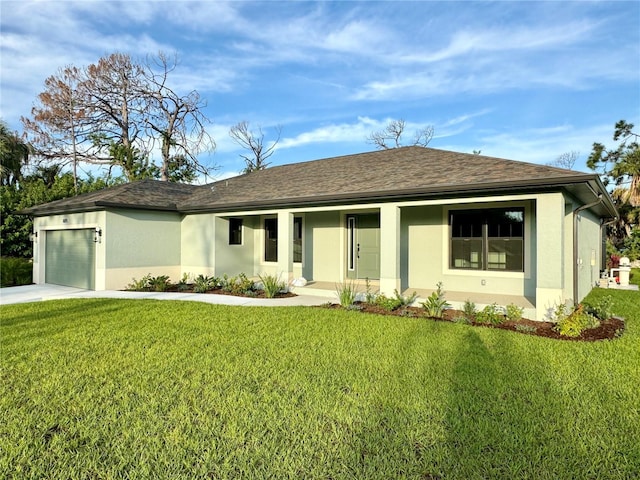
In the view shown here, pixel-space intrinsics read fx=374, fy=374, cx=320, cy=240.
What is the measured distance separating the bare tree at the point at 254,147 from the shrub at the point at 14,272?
2261cm

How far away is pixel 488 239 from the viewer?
9.59m

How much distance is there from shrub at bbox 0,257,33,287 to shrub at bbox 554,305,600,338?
1750cm

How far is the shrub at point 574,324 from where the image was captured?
20.9ft

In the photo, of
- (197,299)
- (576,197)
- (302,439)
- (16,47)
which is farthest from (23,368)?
(16,47)

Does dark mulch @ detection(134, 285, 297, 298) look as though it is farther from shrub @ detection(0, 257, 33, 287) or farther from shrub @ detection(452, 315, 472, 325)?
shrub @ detection(0, 257, 33, 287)

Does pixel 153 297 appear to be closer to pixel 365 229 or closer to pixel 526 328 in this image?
pixel 365 229

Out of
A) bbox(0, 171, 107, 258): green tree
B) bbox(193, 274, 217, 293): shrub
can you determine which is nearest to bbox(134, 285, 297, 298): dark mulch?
bbox(193, 274, 217, 293): shrub

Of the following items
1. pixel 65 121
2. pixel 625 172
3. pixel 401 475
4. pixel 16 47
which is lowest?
A: pixel 401 475

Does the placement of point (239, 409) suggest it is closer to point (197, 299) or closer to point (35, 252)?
point (197, 299)

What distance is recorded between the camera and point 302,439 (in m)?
3.04

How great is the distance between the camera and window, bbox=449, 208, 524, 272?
927cm

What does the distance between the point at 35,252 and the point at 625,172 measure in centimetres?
3069

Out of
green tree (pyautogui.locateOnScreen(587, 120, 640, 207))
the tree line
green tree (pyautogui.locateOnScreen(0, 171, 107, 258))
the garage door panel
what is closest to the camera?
the garage door panel

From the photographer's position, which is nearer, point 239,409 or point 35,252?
point 239,409
